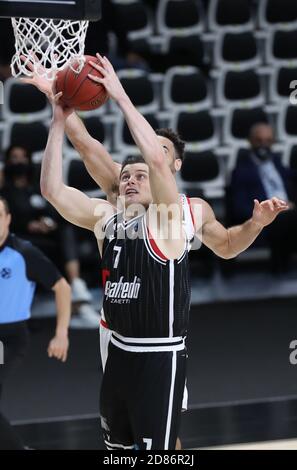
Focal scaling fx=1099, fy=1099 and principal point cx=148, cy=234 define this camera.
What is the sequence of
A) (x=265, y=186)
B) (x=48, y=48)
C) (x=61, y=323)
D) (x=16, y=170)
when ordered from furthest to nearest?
(x=265, y=186), (x=16, y=170), (x=61, y=323), (x=48, y=48)

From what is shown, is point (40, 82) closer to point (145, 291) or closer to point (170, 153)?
point (170, 153)

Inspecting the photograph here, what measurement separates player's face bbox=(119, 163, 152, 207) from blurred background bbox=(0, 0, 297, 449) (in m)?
2.02

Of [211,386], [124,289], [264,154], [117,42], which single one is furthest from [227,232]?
[117,42]

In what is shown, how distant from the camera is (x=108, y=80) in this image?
13.7 feet

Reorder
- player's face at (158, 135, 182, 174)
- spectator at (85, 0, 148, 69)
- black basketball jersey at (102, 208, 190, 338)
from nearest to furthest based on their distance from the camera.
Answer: black basketball jersey at (102, 208, 190, 338) → player's face at (158, 135, 182, 174) → spectator at (85, 0, 148, 69)

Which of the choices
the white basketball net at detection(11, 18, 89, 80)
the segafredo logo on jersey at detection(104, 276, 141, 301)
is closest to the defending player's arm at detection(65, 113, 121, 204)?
the white basketball net at detection(11, 18, 89, 80)

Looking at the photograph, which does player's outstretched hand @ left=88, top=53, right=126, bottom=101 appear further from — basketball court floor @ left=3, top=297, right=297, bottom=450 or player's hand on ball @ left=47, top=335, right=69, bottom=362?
basketball court floor @ left=3, top=297, right=297, bottom=450

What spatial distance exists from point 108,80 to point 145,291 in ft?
2.84

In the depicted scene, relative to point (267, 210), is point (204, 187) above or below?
below

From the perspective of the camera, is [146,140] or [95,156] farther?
[95,156]

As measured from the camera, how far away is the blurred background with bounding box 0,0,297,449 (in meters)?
6.82

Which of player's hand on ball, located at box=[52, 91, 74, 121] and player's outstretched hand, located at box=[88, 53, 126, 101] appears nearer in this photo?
player's outstretched hand, located at box=[88, 53, 126, 101]

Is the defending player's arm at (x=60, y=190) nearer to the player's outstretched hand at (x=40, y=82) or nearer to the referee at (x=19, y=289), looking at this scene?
the player's outstretched hand at (x=40, y=82)

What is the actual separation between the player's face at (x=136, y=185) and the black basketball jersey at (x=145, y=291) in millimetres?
79
